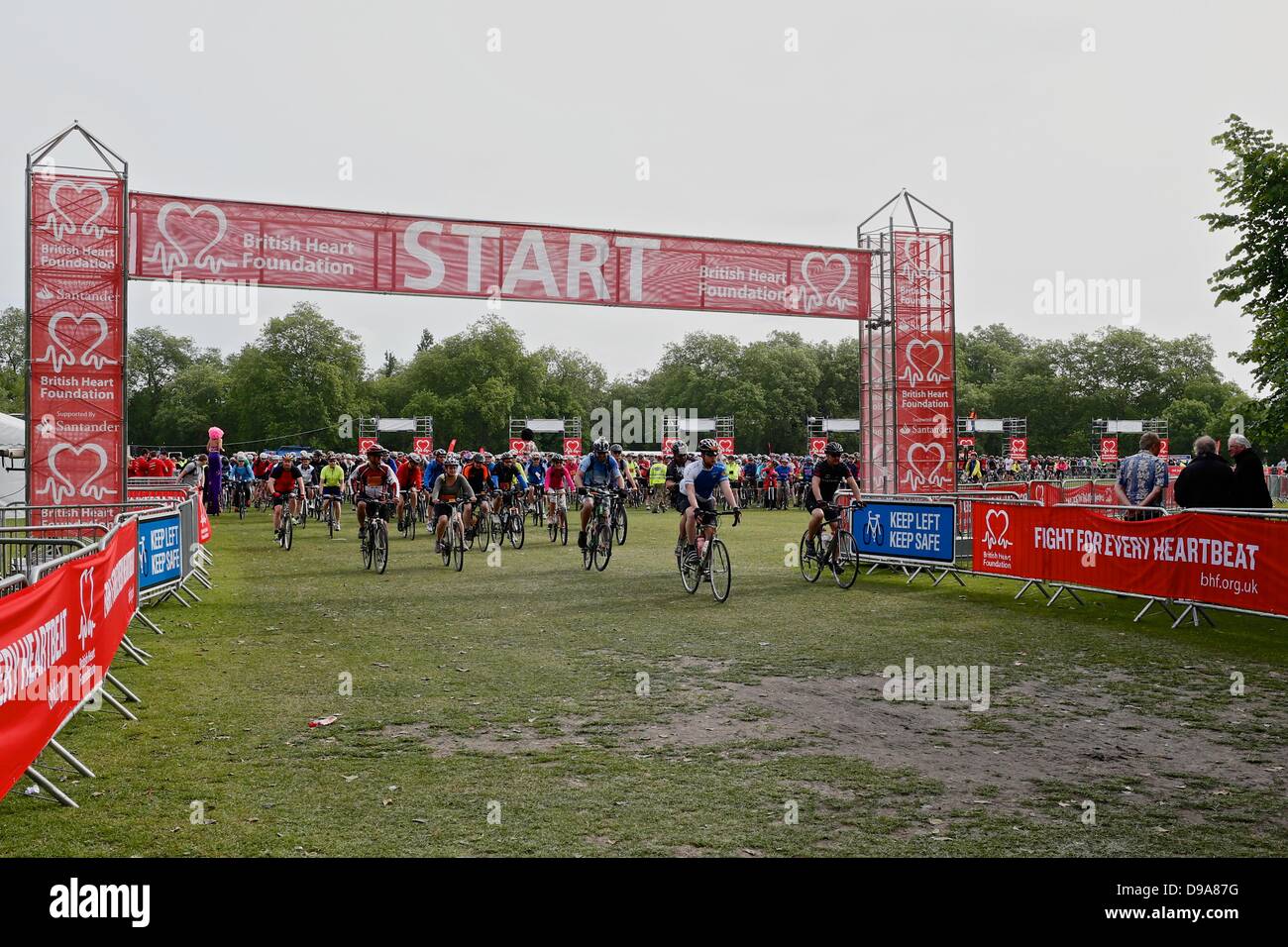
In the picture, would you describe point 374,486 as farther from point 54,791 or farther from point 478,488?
point 54,791

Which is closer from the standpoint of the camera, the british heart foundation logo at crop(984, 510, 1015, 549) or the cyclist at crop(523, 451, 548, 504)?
the british heart foundation logo at crop(984, 510, 1015, 549)

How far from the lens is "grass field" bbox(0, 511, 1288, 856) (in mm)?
4848

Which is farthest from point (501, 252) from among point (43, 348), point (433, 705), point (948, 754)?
point (948, 754)

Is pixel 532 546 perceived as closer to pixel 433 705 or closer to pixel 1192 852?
pixel 433 705

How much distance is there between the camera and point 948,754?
6.29 m

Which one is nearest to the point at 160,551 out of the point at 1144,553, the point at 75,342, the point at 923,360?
the point at 75,342

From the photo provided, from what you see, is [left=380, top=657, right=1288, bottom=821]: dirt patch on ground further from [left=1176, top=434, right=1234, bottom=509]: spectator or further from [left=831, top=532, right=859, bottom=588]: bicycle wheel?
[left=831, top=532, right=859, bottom=588]: bicycle wheel

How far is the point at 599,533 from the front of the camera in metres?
17.2

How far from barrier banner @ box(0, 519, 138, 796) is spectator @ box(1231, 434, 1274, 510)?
1085cm

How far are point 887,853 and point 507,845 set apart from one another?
63.3 inches

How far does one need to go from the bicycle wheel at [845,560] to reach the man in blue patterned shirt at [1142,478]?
3.37 meters

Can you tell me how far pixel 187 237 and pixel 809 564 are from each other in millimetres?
10163

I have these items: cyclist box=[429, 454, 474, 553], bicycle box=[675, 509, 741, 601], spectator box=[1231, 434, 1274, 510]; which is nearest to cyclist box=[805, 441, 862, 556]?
bicycle box=[675, 509, 741, 601]

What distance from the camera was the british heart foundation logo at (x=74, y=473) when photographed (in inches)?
572
